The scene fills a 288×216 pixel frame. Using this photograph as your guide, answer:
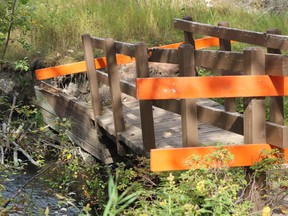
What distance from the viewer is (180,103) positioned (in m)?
5.99

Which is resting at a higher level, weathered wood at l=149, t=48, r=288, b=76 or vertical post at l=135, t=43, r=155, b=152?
weathered wood at l=149, t=48, r=288, b=76

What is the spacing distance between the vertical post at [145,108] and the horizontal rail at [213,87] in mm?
1223

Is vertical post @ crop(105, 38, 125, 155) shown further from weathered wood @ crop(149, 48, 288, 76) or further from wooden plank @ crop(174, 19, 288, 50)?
wooden plank @ crop(174, 19, 288, 50)

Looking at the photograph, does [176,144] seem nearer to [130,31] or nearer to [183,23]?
[183,23]

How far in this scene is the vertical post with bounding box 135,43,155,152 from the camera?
21.5ft

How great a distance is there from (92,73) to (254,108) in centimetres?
374

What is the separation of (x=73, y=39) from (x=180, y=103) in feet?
20.1

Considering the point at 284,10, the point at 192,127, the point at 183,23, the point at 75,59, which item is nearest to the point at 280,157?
the point at 192,127

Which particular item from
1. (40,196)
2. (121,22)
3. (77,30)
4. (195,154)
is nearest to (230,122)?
(195,154)

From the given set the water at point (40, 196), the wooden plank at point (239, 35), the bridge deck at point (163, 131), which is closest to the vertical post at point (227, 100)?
the wooden plank at point (239, 35)

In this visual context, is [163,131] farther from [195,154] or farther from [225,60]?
[195,154]

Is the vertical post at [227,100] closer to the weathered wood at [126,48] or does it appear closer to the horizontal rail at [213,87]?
the weathered wood at [126,48]

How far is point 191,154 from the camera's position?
17.4 feet

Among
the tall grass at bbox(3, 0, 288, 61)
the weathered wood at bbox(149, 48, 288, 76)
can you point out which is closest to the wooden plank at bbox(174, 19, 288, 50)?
the weathered wood at bbox(149, 48, 288, 76)
